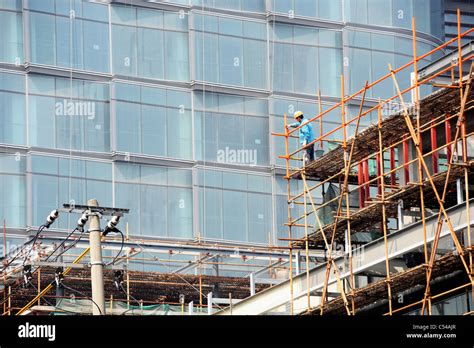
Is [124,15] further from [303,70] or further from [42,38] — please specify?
[303,70]

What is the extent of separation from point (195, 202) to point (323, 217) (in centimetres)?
2952

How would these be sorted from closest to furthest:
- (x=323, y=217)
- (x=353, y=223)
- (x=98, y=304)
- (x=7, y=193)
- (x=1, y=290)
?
(x=98, y=304) < (x=353, y=223) < (x=323, y=217) < (x=1, y=290) < (x=7, y=193)

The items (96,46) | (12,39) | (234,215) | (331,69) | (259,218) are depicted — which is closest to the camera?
(12,39)

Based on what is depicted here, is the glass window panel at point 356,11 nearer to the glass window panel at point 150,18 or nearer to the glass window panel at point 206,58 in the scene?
the glass window panel at point 206,58

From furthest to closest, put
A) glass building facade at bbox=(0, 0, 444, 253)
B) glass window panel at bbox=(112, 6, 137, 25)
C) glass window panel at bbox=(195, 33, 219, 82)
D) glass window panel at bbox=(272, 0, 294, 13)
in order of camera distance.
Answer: glass window panel at bbox=(272, 0, 294, 13) < glass window panel at bbox=(195, 33, 219, 82) < glass window panel at bbox=(112, 6, 137, 25) < glass building facade at bbox=(0, 0, 444, 253)

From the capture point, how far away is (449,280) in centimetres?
4406

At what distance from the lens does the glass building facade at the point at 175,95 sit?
79.5 m

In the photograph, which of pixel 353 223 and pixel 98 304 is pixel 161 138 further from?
pixel 98 304

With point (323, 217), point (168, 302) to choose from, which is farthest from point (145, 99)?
point (323, 217)

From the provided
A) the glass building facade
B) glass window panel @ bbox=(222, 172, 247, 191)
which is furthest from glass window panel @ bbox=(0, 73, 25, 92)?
glass window panel @ bbox=(222, 172, 247, 191)

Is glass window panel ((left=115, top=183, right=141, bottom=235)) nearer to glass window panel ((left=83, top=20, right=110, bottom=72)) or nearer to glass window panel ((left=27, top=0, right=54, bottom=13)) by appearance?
glass window panel ((left=83, top=20, right=110, bottom=72))

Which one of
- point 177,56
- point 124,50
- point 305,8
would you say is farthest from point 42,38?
point 305,8

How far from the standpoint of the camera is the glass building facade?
7950 cm

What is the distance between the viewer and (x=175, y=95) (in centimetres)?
8288
